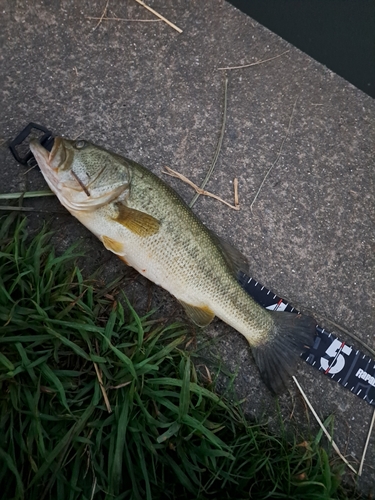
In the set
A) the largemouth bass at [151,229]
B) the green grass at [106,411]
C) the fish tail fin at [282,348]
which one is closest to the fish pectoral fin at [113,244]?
the largemouth bass at [151,229]

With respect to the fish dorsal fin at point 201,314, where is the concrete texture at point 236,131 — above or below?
above

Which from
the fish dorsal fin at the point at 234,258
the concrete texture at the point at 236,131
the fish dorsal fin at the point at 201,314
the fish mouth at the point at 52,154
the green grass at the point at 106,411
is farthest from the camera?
the concrete texture at the point at 236,131

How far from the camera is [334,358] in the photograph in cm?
295

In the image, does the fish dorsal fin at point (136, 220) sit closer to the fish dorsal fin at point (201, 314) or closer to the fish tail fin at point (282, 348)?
the fish dorsal fin at point (201, 314)

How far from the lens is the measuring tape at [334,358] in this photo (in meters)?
2.92

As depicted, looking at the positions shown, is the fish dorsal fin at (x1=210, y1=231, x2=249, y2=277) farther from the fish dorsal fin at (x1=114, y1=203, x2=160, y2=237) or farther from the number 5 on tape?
the number 5 on tape

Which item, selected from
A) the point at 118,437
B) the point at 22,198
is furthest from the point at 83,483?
the point at 22,198

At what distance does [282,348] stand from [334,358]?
18.6 inches

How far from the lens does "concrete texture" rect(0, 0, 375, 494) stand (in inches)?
112

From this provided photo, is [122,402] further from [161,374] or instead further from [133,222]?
[133,222]

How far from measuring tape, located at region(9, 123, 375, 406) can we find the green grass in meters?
0.48

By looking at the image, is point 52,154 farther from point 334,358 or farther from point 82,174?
point 334,358

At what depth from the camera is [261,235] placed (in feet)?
9.94

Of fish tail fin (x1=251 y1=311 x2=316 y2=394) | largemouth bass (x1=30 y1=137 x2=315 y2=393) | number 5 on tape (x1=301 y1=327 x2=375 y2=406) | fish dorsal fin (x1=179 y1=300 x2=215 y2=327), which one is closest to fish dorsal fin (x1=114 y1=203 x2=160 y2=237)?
largemouth bass (x1=30 y1=137 x2=315 y2=393)
